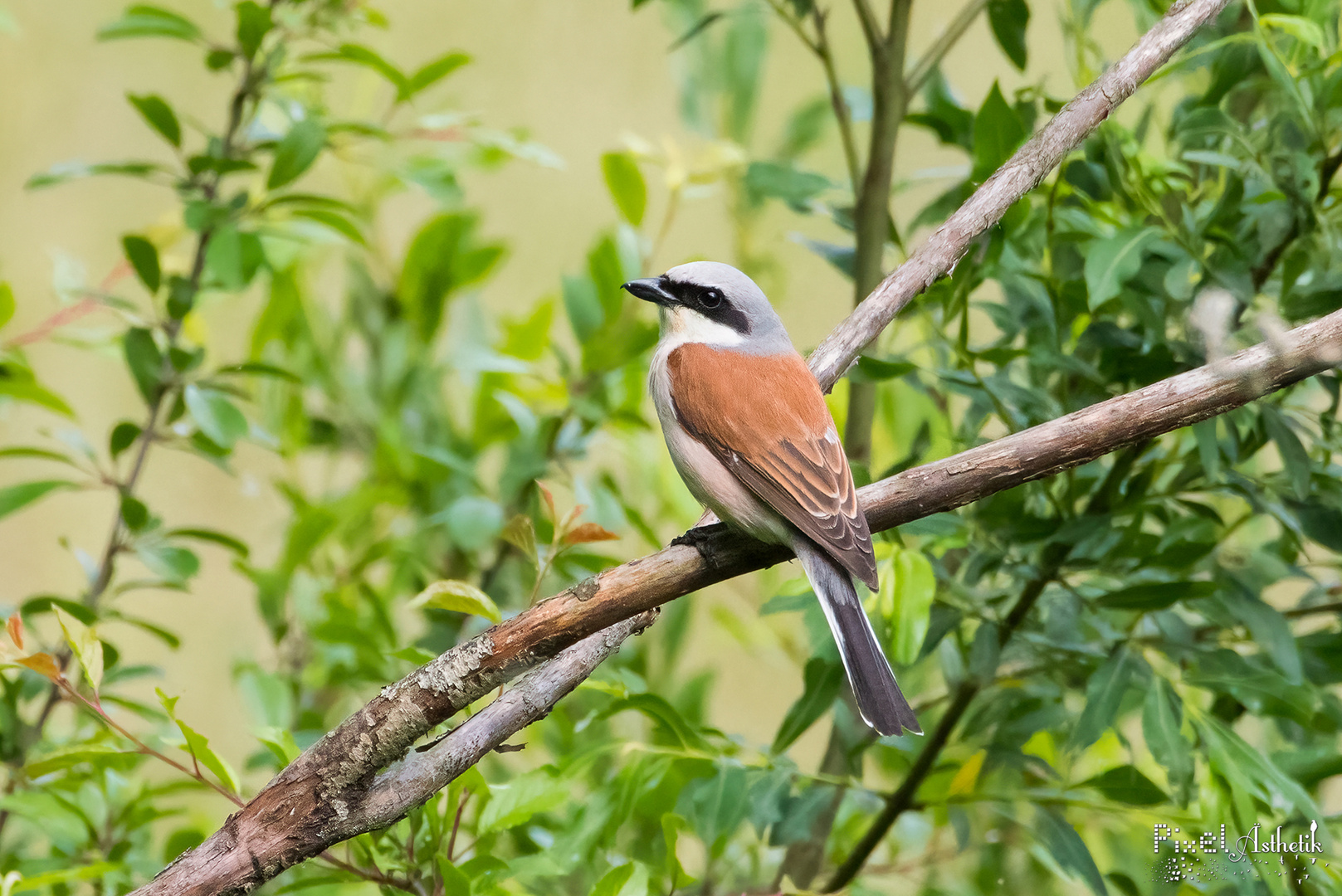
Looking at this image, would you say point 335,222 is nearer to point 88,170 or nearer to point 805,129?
point 88,170

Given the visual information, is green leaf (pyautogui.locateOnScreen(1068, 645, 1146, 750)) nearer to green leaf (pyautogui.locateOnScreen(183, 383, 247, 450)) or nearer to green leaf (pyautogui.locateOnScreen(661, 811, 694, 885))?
green leaf (pyautogui.locateOnScreen(661, 811, 694, 885))

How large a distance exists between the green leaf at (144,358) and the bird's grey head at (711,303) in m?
0.75

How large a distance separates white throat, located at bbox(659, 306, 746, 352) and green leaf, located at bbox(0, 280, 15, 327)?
1.04 m

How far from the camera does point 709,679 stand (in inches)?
78.0

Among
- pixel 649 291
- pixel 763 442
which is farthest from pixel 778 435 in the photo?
pixel 649 291

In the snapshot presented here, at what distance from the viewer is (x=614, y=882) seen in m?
1.09

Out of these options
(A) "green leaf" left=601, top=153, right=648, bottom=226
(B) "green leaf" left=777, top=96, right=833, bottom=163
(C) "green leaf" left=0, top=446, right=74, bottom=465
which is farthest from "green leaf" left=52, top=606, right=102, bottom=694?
(B) "green leaf" left=777, top=96, right=833, bottom=163

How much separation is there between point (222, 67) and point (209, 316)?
1571mm

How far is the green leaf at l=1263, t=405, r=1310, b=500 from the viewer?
4.25 ft

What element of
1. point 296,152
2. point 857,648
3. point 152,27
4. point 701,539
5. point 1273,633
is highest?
point 152,27

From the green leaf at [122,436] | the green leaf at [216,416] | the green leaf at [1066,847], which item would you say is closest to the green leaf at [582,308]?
the green leaf at [216,416]

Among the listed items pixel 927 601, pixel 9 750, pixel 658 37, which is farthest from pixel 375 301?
pixel 658 37

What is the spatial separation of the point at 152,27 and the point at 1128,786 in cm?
180

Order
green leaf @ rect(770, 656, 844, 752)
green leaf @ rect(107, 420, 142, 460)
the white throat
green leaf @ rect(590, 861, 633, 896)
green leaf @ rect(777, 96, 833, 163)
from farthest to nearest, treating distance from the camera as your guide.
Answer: green leaf @ rect(777, 96, 833, 163) → the white throat → green leaf @ rect(107, 420, 142, 460) → green leaf @ rect(770, 656, 844, 752) → green leaf @ rect(590, 861, 633, 896)
